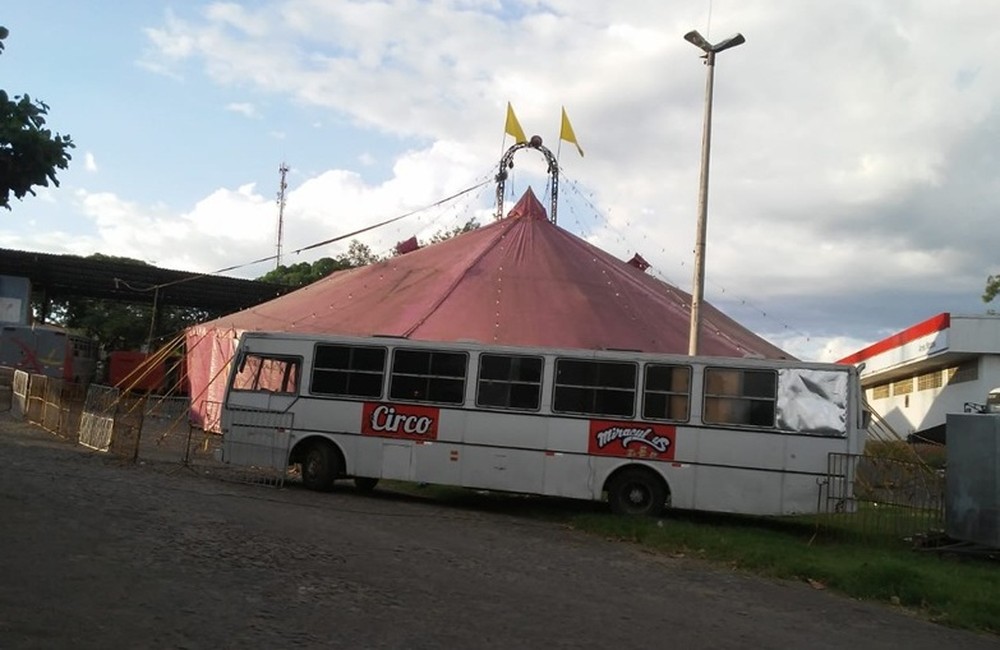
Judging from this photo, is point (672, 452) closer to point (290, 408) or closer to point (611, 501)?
point (611, 501)

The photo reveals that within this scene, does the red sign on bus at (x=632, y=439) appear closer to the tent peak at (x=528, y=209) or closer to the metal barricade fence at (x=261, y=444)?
the metal barricade fence at (x=261, y=444)

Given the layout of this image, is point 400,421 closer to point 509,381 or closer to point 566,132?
point 509,381

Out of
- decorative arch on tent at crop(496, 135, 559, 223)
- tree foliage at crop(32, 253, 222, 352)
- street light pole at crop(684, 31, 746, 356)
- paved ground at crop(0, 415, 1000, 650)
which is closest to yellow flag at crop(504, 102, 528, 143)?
decorative arch on tent at crop(496, 135, 559, 223)

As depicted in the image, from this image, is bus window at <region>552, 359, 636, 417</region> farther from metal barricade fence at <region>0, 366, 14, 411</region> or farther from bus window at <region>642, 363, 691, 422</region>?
metal barricade fence at <region>0, 366, 14, 411</region>

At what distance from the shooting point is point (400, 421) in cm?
1466

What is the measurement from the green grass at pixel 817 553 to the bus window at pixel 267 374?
10.2ft

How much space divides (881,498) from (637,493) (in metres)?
3.67

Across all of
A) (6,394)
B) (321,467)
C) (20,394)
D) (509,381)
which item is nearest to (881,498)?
(509,381)

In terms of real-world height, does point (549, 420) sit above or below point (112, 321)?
below

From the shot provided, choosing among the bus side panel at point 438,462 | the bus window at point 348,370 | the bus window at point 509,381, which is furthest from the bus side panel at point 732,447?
the bus window at point 348,370

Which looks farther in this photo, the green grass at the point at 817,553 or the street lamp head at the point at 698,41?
the street lamp head at the point at 698,41

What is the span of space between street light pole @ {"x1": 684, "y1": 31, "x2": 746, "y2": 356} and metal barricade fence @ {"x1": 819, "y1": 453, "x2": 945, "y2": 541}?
407 cm

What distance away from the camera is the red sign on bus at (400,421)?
47.7 ft

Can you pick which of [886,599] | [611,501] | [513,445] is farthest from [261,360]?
[886,599]
